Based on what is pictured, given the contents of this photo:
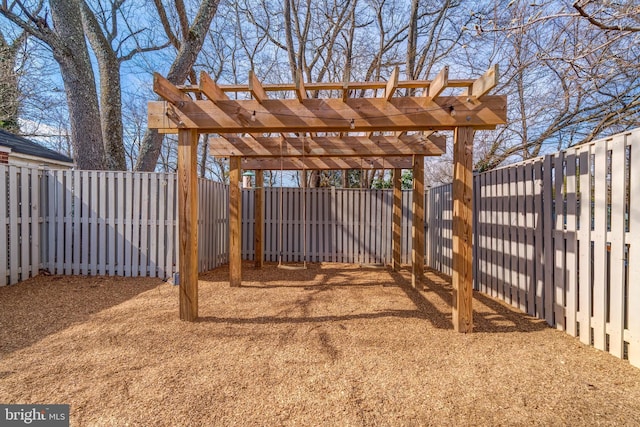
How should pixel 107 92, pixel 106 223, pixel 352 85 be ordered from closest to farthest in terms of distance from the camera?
pixel 352 85 < pixel 106 223 < pixel 107 92

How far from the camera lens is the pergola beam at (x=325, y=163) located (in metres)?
5.80

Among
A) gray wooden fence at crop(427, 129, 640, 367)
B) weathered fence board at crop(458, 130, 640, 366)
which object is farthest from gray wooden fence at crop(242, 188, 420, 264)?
weathered fence board at crop(458, 130, 640, 366)

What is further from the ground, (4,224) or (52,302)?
(4,224)

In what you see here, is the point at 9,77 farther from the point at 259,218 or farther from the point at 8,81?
the point at 259,218

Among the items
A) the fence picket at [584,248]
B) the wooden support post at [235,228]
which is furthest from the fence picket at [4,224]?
the fence picket at [584,248]

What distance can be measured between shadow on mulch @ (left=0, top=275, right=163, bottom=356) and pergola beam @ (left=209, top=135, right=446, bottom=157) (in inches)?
99.1

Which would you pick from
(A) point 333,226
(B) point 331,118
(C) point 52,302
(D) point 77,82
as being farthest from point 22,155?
(B) point 331,118

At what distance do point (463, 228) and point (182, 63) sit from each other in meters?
6.51

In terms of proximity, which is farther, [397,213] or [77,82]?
[397,213]

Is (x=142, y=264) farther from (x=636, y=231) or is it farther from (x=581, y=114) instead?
(x=581, y=114)

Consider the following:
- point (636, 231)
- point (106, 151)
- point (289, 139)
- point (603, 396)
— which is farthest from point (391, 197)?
point (106, 151)

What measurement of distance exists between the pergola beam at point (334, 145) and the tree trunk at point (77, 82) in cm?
284

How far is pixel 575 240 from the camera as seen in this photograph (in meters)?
2.79

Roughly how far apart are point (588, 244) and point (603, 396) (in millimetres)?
1270
